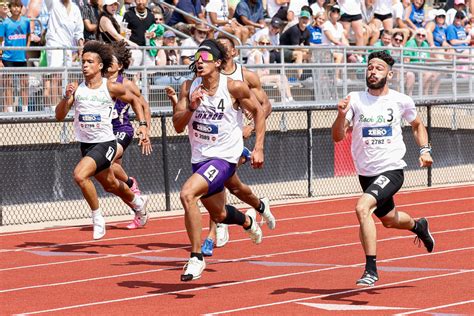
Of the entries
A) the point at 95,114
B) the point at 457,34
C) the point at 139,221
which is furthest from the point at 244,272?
the point at 457,34

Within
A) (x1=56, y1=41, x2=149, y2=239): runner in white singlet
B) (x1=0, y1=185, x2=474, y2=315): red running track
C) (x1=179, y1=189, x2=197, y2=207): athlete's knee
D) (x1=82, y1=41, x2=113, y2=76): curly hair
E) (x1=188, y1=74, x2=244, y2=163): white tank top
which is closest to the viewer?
(x1=0, y1=185, x2=474, y2=315): red running track

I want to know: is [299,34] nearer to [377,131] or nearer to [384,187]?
[377,131]

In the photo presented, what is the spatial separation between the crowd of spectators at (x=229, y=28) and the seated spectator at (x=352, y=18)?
0.9 inches

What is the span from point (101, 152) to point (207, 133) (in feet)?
10.6

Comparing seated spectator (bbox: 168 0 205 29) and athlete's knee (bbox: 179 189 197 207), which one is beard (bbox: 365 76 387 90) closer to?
athlete's knee (bbox: 179 189 197 207)

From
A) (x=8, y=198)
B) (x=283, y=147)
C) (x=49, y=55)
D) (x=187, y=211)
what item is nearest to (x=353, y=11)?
(x=283, y=147)

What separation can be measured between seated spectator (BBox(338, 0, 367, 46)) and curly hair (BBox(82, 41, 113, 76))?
42.6ft

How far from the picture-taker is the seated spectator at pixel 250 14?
952 inches

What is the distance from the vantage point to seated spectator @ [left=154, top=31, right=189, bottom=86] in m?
20.3

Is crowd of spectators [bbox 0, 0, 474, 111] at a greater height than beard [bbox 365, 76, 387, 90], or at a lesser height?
greater

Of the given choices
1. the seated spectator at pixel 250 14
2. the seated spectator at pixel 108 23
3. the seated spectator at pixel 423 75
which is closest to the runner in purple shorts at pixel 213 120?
the seated spectator at pixel 108 23

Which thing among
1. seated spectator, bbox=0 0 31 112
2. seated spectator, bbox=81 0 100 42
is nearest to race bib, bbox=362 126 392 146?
seated spectator, bbox=0 0 31 112

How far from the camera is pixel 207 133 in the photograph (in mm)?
10945

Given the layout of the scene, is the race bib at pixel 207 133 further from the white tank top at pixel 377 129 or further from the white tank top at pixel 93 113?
the white tank top at pixel 93 113
